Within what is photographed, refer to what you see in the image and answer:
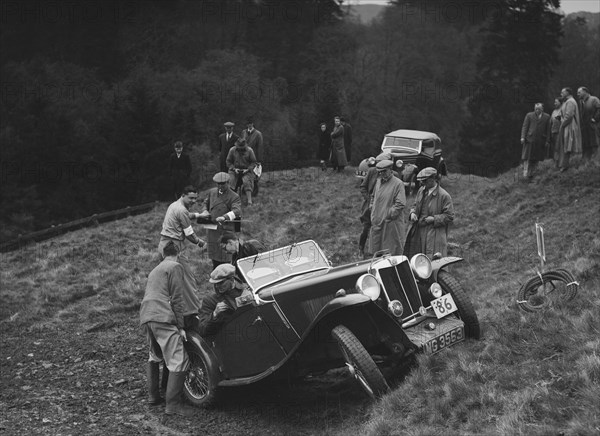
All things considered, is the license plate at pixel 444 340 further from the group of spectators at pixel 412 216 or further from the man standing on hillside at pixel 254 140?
the man standing on hillside at pixel 254 140

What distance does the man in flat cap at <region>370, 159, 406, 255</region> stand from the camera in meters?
11.5

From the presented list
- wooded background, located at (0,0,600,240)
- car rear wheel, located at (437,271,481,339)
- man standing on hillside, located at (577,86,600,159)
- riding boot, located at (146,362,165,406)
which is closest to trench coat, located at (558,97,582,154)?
man standing on hillside, located at (577,86,600,159)

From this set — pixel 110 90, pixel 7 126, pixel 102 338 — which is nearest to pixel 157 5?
pixel 110 90

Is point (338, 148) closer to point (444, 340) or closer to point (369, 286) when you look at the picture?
point (369, 286)

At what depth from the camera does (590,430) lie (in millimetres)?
5824

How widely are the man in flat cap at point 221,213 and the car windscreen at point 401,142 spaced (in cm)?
926

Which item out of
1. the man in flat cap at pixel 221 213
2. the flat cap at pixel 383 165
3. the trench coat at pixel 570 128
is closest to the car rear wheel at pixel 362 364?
the flat cap at pixel 383 165

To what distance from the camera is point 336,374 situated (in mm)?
9516

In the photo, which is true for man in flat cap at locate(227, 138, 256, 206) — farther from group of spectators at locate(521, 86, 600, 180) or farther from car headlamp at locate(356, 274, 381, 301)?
car headlamp at locate(356, 274, 381, 301)

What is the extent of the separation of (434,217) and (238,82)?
3585 cm

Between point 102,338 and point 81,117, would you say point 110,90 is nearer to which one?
point 81,117

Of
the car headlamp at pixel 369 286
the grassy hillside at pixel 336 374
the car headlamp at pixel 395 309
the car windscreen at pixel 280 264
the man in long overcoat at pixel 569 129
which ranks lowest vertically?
the grassy hillside at pixel 336 374

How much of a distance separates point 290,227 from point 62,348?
24.1 ft

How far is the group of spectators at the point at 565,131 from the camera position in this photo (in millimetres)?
17359
